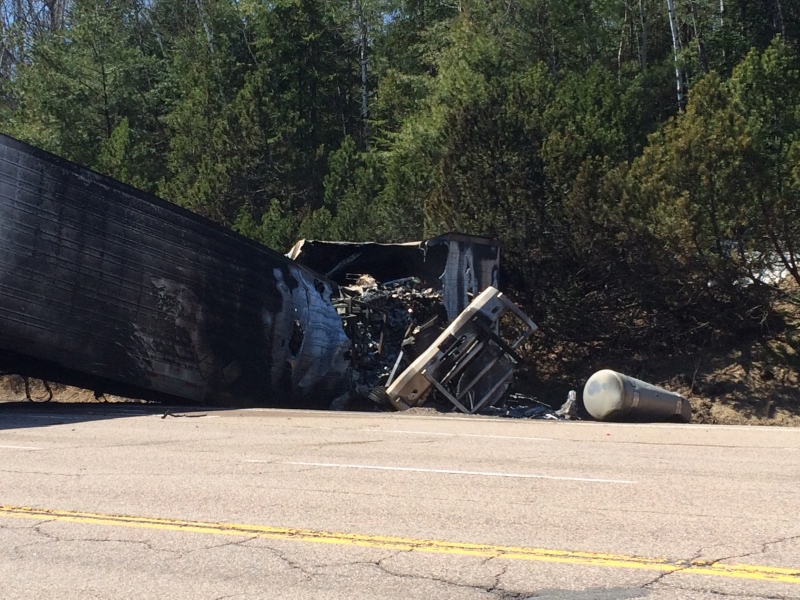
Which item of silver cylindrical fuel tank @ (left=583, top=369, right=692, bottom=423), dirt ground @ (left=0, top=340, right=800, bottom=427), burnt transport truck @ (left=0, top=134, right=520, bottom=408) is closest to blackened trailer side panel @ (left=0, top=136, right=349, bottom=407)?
burnt transport truck @ (left=0, top=134, right=520, bottom=408)

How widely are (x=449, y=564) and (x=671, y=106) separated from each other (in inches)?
1229

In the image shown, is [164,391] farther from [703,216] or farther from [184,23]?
[184,23]

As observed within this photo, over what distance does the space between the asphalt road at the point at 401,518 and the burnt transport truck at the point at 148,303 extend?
4200 mm

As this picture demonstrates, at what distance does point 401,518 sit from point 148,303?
10097 millimetres

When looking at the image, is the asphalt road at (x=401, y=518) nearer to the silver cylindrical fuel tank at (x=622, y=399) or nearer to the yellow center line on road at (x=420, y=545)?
the yellow center line on road at (x=420, y=545)

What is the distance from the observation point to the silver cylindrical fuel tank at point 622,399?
1392 centimetres

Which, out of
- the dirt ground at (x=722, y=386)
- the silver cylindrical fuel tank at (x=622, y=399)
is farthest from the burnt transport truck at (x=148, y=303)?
the dirt ground at (x=722, y=386)

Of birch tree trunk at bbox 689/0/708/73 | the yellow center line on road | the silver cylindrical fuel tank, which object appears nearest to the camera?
the yellow center line on road

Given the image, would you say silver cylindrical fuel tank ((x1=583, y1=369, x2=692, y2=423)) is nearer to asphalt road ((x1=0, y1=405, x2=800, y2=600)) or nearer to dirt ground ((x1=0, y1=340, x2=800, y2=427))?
asphalt road ((x1=0, y1=405, x2=800, y2=600))

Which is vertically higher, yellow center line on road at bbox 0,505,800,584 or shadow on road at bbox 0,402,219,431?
yellow center line on road at bbox 0,505,800,584

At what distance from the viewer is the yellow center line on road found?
14.9 feet

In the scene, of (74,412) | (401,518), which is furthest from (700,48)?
(401,518)

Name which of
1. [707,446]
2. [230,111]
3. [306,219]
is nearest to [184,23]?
Answer: [230,111]

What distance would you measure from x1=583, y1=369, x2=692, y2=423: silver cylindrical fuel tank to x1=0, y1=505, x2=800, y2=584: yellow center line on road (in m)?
9.09
